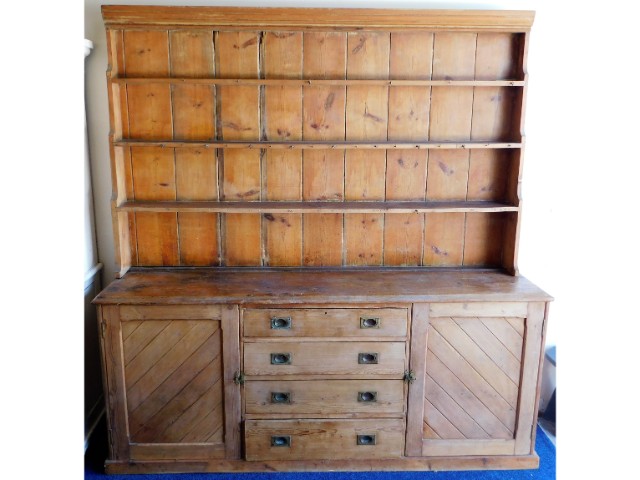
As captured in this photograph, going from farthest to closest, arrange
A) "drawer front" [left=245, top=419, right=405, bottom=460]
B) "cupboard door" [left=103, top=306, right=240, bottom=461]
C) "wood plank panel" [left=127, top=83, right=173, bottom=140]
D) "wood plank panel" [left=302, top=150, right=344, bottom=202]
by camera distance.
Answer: "wood plank panel" [left=302, top=150, right=344, bottom=202] < "wood plank panel" [left=127, top=83, right=173, bottom=140] < "drawer front" [left=245, top=419, right=405, bottom=460] < "cupboard door" [left=103, top=306, right=240, bottom=461]

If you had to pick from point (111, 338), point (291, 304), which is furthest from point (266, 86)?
point (111, 338)

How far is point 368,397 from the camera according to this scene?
7.95ft

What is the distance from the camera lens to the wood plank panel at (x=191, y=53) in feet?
8.08

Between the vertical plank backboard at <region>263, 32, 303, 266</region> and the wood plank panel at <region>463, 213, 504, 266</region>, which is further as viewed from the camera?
the wood plank panel at <region>463, 213, 504, 266</region>

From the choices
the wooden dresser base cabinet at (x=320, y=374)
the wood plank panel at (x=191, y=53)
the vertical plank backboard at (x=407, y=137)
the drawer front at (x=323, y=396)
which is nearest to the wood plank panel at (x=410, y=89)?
the vertical plank backboard at (x=407, y=137)

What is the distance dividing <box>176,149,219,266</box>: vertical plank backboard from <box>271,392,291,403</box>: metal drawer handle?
2.57 ft

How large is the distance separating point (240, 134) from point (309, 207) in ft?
1.70

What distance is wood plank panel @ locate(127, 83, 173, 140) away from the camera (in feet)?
8.29

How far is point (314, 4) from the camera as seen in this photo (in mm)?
2518

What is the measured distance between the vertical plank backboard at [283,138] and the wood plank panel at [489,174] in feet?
3.03

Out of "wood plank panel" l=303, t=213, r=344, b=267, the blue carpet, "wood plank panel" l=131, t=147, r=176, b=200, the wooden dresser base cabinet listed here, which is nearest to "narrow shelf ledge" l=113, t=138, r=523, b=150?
"wood plank panel" l=131, t=147, r=176, b=200

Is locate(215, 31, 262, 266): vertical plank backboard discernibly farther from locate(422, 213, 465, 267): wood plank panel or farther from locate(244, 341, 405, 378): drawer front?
locate(422, 213, 465, 267): wood plank panel

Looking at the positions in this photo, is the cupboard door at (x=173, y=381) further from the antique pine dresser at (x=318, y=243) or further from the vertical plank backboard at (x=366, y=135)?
the vertical plank backboard at (x=366, y=135)
